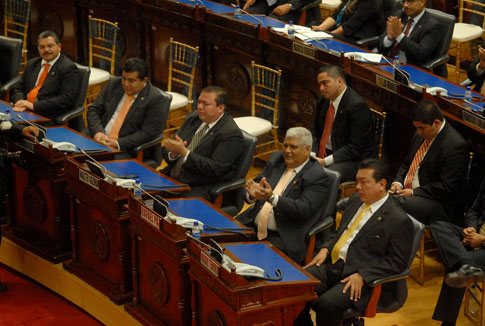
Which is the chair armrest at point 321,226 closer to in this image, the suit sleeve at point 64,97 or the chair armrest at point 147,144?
the chair armrest at point 147,144

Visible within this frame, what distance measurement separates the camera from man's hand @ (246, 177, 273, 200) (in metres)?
4.32

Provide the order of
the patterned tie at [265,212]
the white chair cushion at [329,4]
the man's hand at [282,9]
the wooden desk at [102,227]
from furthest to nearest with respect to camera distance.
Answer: the white chair cushion at [329,4] < the man's hand at [282,9] < the patterned tie at [265,212] < the wooden desk at [102,227]

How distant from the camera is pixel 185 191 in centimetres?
467

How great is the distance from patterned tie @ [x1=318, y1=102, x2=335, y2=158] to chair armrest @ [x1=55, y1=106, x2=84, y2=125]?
178 centimetres

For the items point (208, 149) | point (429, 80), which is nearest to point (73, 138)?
point (208, 149)

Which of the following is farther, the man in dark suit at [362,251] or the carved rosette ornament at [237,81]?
the carved rosette ornament at [237,81]

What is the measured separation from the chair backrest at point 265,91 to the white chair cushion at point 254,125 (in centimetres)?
11

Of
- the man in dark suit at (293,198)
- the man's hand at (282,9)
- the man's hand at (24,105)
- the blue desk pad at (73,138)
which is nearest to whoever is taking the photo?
the man in dark suit at (293,198)

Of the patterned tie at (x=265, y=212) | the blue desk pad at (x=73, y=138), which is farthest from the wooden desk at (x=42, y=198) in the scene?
the patterned tie at (x=265, y=212)

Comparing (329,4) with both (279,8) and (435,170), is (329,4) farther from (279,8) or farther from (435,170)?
(435,170)

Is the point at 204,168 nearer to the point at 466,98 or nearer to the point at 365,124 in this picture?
the point at 365,124

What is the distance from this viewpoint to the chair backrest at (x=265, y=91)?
624 cm

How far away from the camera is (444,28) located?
617cm

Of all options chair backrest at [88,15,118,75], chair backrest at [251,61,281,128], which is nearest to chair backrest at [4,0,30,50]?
chair backrest at [88,15,118,75]
